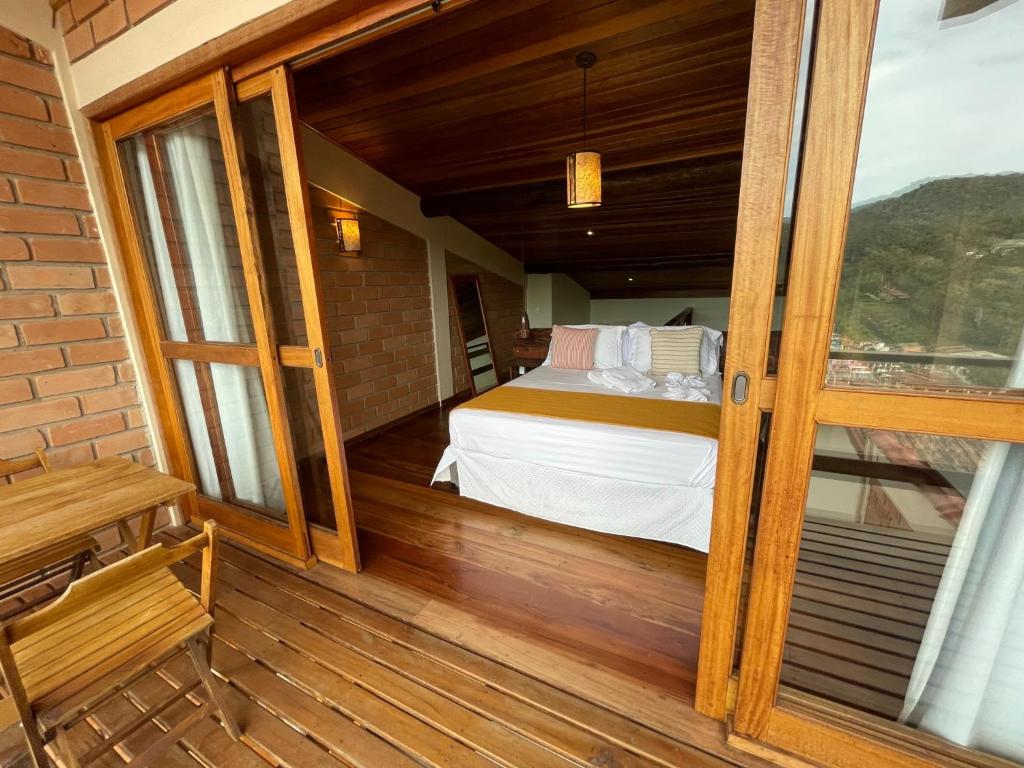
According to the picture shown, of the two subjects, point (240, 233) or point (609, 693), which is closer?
point (609, 693)

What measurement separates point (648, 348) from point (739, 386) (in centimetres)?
238

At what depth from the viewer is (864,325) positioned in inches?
34.2

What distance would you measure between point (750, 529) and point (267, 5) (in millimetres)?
2028

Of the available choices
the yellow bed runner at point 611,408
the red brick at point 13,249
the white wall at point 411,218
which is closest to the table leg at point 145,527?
the red brick at point 13,249

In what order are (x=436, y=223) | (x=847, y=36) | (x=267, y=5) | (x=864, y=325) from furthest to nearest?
1. (x=436, y=223)
2. (x=267, y=5)
3. (x=864, y=325)
4. (x=847, y=36)

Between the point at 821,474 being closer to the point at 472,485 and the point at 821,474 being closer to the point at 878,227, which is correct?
the point at 878,227

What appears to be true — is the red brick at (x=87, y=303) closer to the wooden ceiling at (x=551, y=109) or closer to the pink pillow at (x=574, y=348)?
the wooden ceiling at (x=551, y=109)

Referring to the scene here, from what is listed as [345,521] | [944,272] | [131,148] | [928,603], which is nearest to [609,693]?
[928,603]

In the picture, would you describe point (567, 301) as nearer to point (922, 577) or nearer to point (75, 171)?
point (75, 171)

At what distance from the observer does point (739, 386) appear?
0.97 metres

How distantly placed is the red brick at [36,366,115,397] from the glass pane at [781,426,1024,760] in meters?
2.71

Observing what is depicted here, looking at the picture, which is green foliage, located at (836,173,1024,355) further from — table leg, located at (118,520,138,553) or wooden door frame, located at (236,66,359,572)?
table leg, located at (118,520,138,553)

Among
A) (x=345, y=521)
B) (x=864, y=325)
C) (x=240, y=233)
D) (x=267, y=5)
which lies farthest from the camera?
(x=345, y=521)

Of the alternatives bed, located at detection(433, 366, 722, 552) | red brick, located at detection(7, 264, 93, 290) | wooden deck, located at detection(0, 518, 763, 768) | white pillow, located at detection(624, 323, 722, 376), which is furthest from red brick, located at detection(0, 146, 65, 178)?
white pillow, located at detection(624, 323, 722, 376)
